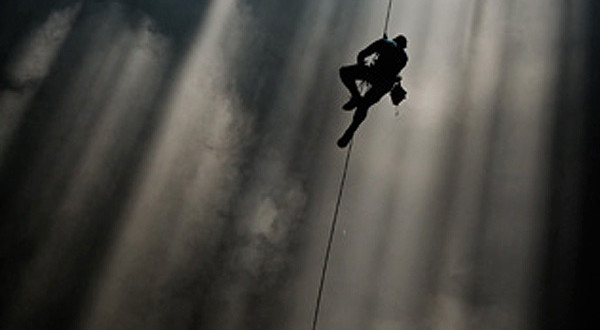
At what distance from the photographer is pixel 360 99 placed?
9039 mm

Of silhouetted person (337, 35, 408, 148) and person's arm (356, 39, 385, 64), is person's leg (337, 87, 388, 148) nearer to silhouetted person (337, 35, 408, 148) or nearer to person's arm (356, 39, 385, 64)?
silhouetted person (337, 35, 408, 148)

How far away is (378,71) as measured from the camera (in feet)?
28.7

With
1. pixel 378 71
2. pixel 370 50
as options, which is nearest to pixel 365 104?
pixel 378 71

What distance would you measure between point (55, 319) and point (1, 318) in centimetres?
556

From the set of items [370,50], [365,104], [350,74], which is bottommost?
[365,104]

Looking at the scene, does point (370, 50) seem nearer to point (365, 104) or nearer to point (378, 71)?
point (378, 71)

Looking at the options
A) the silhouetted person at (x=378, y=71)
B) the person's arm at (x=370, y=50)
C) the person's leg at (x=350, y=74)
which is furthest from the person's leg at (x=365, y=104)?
the person's arm at (x=370, y=50)

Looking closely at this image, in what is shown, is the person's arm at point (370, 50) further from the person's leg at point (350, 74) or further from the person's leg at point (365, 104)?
the person's leg at point (365, 104)

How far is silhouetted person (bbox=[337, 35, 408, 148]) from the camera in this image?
8.50 meters

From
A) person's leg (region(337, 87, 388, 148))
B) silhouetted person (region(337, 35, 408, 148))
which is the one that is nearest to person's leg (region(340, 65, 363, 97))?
silhouetted person (region(337, 35, 408, 148))

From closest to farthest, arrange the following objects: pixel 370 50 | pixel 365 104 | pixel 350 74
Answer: pixel 370 50
pixel 350 74
pixel 365 104

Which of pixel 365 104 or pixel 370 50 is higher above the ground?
pixel 370 50

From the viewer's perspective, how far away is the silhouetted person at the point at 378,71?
8.50 metres

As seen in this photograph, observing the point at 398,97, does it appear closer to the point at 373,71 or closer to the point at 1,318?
the point at 373,71
